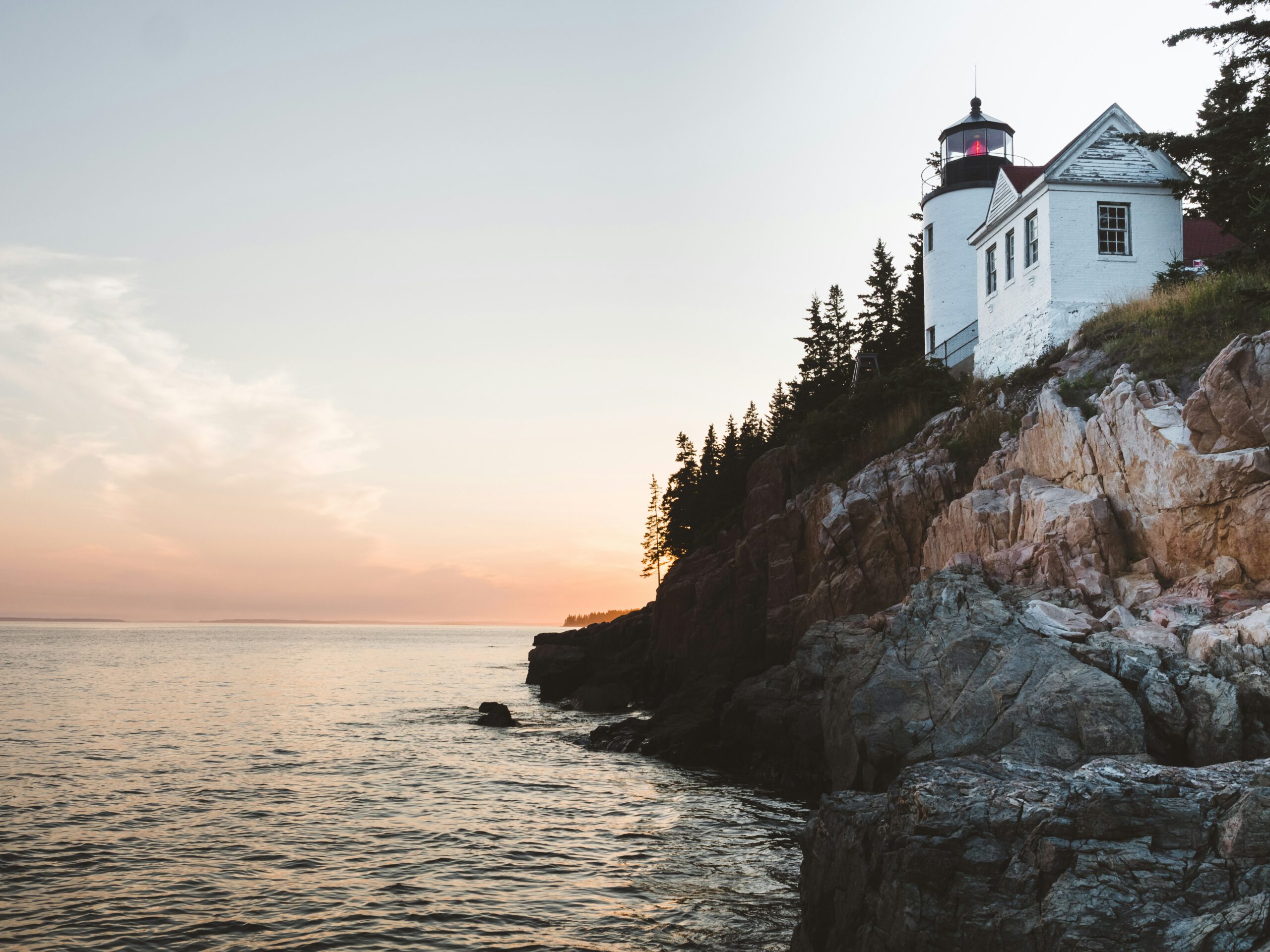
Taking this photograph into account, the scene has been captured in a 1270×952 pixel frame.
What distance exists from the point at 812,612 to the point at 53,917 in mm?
22125

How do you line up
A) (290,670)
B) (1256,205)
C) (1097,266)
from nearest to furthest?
(1256,205) < (1097,266) < (290,670)

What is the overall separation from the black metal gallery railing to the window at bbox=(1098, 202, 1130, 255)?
20.7ft

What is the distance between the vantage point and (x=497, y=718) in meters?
36.2

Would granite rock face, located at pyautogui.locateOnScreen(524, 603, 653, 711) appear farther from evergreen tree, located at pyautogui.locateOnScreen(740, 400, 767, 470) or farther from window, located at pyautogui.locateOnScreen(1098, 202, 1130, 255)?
window, located at pyautogui.locateOnScreen(1098, 202, 1130, 255)

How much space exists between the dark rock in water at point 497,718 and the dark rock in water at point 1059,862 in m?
26.9

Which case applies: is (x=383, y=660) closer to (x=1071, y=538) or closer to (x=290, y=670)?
(x=290, y=670)

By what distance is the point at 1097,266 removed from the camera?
2859cm

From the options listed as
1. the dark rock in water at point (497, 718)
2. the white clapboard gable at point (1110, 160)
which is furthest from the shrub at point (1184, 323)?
the dark rock in water at point (497, 718)

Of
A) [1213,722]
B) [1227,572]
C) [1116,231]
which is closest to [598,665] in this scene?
[1116,231]

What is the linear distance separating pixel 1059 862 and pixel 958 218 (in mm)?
37115

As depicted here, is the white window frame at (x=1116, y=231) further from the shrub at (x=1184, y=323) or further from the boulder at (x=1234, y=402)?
the boulder at (x=1234, y=402)

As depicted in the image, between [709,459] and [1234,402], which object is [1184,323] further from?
[709,459]

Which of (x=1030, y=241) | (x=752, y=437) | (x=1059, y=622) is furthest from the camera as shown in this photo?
(x=752, y=437)

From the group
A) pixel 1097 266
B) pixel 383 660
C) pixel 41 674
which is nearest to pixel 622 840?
pixel 1097 266
